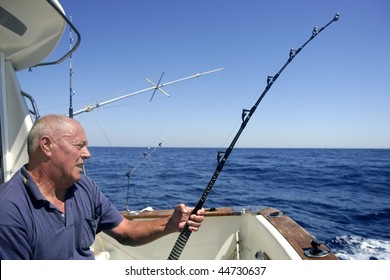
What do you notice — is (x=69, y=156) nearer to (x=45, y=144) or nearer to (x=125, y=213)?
(x=45, y=144)

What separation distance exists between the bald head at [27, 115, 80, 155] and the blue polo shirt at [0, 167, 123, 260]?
0.49ft

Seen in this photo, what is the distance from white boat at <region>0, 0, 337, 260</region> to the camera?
2.45 metres

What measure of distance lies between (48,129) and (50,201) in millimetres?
409

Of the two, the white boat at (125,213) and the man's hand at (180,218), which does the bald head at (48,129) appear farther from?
the white boat at (125,213)

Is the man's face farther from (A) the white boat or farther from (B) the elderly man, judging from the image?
(A) the white boat

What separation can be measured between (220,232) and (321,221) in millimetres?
6894

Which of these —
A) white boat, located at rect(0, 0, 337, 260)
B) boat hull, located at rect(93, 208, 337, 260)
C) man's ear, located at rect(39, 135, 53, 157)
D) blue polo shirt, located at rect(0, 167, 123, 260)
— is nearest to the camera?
blue polo shirt, located at rect(0, 167, 123, 260)

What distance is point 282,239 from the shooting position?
272 centimetres

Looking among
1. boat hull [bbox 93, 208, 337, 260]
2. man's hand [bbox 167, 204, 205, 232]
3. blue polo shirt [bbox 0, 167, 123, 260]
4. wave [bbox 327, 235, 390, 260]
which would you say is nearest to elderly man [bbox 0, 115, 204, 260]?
blue polo shirt [bbox 0, 167, 123, 260]

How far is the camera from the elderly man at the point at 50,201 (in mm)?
1366

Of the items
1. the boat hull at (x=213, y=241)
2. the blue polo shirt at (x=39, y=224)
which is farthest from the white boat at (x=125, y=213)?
the blue polo shirt at (x=39, y=224)

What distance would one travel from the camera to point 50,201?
157 centimetres

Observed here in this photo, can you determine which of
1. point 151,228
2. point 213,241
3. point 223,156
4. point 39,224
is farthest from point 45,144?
point 213,241
